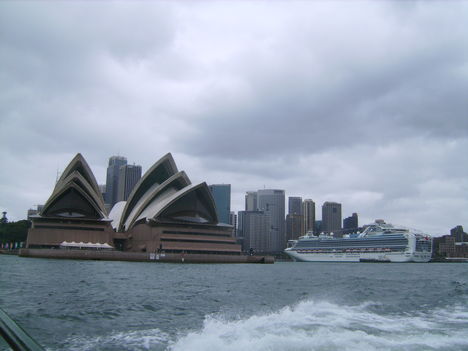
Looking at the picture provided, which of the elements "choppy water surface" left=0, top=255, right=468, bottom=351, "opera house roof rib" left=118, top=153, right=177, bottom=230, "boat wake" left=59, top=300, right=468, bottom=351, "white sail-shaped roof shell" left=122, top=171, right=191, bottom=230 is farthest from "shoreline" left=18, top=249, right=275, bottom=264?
"boat wake" left=59, top=300, right=468, bottom=351

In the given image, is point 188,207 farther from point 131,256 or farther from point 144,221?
point 131,256

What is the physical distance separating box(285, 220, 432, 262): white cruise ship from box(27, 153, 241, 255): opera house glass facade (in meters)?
28.4

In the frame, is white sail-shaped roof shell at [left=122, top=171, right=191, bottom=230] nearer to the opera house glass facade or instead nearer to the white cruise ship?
the opera house glass facade

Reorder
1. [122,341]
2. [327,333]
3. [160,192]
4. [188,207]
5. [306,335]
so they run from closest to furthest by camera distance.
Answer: [122,341] → [306,335] → [327,333] → [188,207] → [160,192]

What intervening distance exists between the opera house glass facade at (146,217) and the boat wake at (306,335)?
5842 centimetres

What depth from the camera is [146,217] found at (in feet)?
239

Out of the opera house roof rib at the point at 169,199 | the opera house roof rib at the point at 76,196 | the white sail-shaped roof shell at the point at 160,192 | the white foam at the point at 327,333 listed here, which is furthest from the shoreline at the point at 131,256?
the white foam at the point at 327,333

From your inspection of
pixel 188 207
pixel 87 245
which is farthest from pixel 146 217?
pixel 87 245

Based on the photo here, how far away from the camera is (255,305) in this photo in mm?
14859

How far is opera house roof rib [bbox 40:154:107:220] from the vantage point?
218 feet

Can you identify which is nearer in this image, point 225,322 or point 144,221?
point 225,322

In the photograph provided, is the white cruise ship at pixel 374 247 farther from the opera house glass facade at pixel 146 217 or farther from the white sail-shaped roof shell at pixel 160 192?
the white sail-shaped roof shell at pixel 160 192

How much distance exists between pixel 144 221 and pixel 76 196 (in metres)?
11.8

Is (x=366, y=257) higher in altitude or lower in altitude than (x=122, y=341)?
lower
